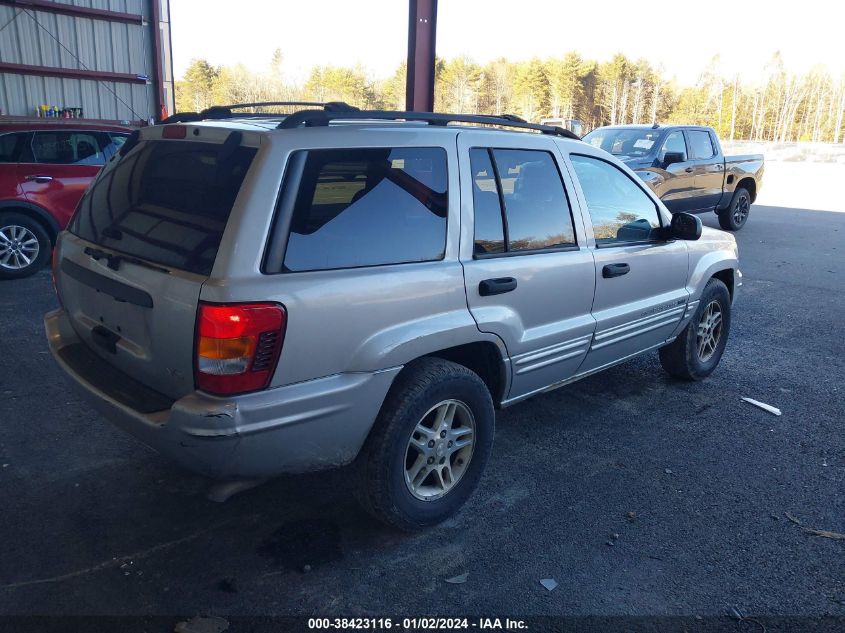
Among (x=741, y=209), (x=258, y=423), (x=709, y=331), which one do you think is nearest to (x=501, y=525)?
(x=258, y=423)

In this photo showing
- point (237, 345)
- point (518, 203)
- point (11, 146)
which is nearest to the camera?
point (237, 345)

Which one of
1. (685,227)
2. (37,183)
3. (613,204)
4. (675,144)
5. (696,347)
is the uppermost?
(675,144)

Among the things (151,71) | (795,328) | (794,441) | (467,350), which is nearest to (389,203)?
(467,350)

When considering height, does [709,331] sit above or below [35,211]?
below

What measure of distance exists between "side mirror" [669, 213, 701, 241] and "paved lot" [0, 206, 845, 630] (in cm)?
118

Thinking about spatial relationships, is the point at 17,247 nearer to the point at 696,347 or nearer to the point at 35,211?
the point at 35,211

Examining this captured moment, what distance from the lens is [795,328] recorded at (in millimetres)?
6707

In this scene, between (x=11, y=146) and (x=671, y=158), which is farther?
(x=671, y=158)

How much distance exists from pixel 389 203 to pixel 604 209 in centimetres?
163

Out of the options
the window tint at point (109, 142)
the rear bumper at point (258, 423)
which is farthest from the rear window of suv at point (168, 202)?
the window tint at point (109, 142)

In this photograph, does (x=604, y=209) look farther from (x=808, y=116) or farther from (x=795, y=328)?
(x=808, y=116)

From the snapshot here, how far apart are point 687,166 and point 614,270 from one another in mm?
8712

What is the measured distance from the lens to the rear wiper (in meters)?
2.66

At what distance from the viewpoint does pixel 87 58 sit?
1421cm
